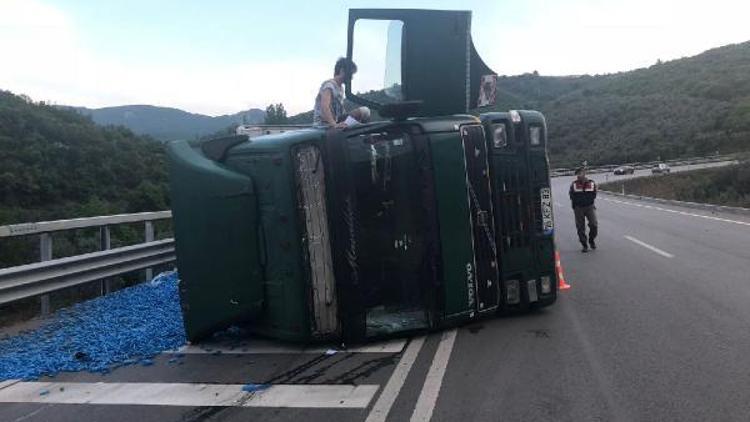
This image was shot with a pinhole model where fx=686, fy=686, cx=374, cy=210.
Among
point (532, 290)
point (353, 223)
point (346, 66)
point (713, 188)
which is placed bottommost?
point (532, 290)

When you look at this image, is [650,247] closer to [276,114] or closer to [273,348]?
[276,114]

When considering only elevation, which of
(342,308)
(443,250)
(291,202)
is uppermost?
(291,202)

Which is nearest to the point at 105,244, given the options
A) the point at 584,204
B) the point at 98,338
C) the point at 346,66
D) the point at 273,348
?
the point at 98,338

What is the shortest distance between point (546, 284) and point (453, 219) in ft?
5.08

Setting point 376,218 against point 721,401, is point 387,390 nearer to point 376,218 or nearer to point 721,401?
point 376,218

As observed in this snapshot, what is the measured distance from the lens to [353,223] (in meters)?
5.89

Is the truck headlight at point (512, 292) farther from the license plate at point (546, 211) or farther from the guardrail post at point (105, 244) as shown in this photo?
the guardrail post at point (105, 244)

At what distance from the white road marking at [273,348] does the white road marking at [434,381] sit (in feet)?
1.25

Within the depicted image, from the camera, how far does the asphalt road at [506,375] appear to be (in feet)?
14.6

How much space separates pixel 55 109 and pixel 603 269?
101 feet

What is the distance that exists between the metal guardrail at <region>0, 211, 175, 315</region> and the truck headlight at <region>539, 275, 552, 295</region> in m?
5.26

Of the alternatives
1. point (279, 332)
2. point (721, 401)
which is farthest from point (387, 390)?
point (721, 401)

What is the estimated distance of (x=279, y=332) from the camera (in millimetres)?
6094

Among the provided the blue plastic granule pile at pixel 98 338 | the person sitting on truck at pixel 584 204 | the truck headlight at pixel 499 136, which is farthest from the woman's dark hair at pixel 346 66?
the person sitting on truck at pixel 584 204
